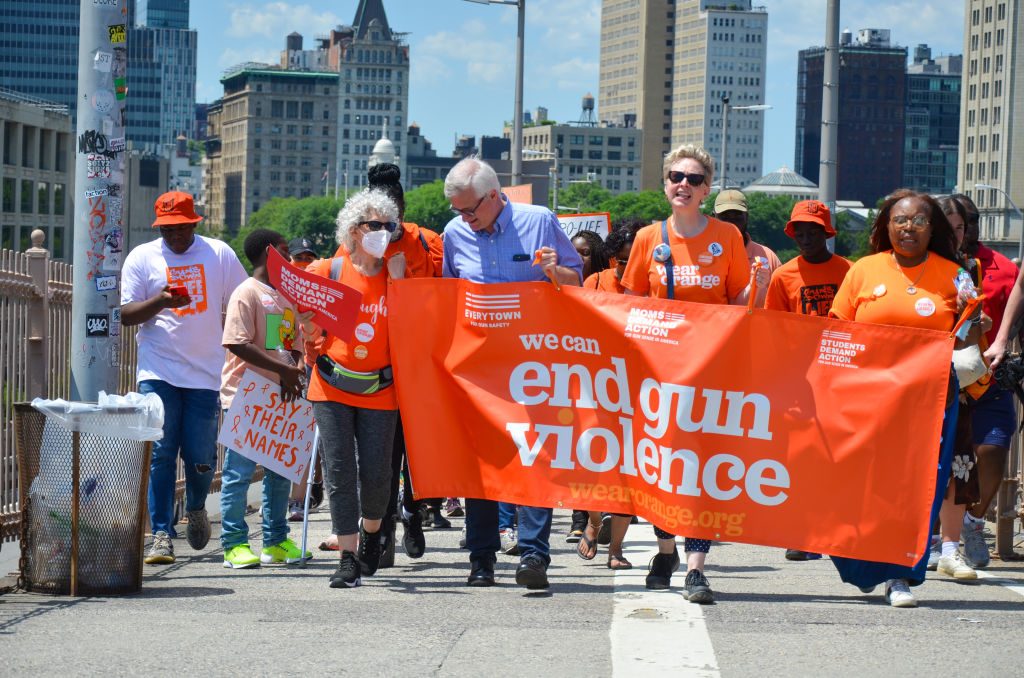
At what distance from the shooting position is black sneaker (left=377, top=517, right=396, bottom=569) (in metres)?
8.88

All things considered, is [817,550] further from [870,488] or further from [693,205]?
[693,205]

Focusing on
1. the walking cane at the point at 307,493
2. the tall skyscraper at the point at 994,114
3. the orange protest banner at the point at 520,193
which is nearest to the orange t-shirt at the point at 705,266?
the walking cane at the point at 307,493

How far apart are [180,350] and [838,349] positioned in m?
3.65

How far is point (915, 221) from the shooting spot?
7684 mm

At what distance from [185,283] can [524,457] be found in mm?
2457

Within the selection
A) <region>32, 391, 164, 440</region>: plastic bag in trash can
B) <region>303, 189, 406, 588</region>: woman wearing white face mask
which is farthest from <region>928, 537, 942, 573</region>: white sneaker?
<region>32, 391, 164, 440</region>: plastic bag in trash can

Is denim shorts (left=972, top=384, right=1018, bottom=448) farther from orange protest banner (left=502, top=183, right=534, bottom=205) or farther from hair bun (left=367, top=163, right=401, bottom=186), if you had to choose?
orange protest banner (left=502, top=183, right=534, bottom=205)

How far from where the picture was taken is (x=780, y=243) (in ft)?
587

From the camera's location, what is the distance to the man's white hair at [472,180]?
7934 millimetres

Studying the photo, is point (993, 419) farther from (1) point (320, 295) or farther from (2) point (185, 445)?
(2) point (185, 445)

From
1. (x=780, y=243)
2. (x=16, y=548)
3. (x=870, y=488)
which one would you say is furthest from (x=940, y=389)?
(x=780, y=243)

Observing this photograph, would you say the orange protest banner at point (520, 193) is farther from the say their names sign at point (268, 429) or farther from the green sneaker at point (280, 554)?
the green sneaker at point (280, 554)

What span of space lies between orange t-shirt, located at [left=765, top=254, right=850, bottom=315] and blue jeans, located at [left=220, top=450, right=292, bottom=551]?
111 inches

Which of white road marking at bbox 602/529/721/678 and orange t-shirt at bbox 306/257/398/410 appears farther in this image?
orange t-shirt at bbox 306/257/398/410
